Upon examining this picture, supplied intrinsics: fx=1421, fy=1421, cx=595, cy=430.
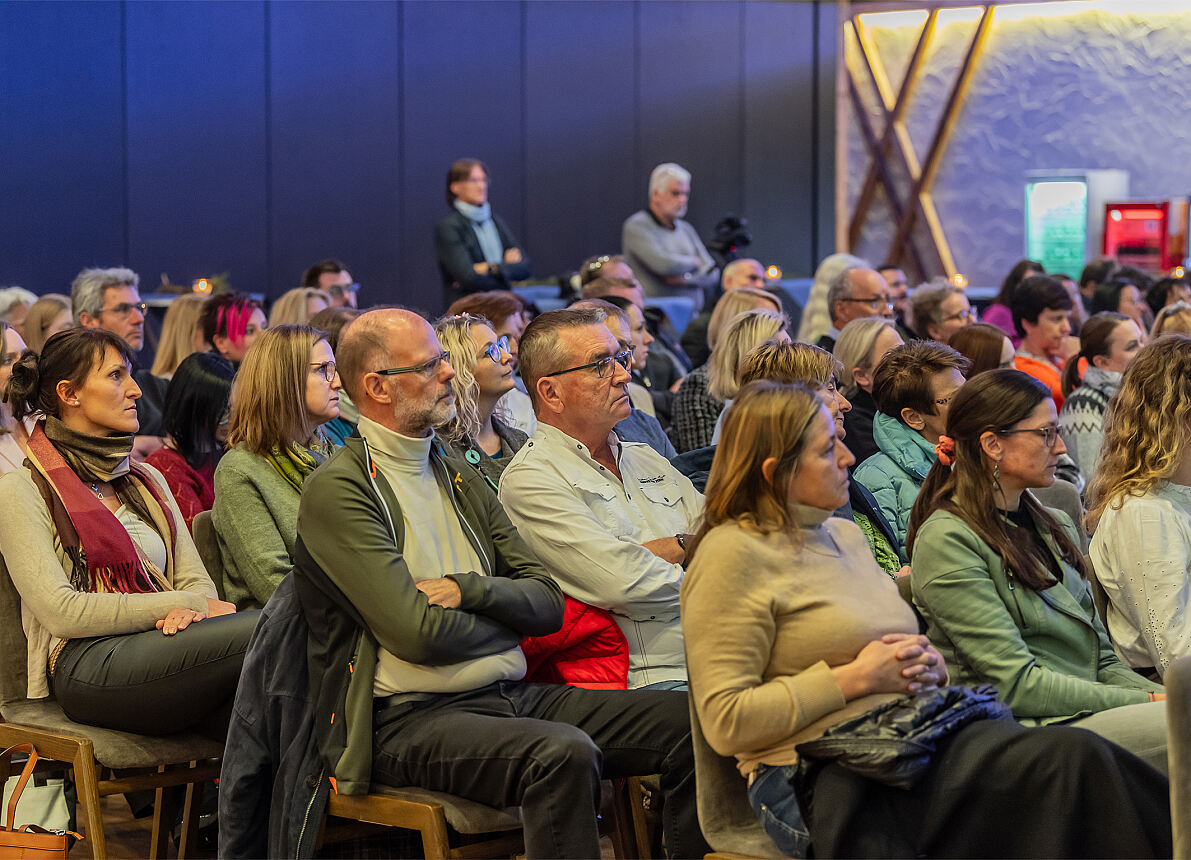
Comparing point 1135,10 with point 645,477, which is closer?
point 645,477

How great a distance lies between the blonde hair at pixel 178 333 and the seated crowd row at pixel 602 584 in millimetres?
1532

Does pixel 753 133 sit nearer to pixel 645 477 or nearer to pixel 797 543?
pixel 645 477

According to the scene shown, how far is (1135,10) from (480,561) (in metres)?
10.3

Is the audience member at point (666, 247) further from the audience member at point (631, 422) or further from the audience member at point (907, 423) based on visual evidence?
the audience member at point (907, 423)

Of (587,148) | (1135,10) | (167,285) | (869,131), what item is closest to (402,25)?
(587,148)

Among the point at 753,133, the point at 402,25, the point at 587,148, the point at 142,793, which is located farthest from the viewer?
the point at 753,133

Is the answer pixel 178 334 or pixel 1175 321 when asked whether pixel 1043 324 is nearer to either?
pixel 1175 321

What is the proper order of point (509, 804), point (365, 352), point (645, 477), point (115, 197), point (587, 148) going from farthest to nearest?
point (587, 148) < point (115, 197) < point (645, 477) < point (365, 352) < point (509, 804)

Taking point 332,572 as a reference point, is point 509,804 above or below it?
below

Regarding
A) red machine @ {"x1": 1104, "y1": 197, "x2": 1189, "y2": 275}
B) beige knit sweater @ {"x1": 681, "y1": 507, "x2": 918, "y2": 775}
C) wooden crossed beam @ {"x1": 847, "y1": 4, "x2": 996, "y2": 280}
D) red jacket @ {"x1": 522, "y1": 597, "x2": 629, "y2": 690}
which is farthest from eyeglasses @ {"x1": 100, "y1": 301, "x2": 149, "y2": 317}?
wooden crossed beam @ {"x1": 847, "y1": 4, "x2": 996, "y2": 280}

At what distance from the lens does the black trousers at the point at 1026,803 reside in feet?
7.18

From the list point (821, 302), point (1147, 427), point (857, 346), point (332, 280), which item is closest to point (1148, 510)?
point (1147, 427)

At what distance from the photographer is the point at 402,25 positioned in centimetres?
949

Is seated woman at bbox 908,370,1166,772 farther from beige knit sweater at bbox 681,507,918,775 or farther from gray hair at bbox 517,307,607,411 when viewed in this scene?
gray hair at bbox 517,307,607,411
